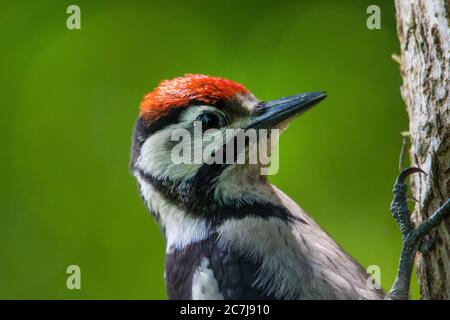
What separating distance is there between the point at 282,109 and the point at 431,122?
2.58ft

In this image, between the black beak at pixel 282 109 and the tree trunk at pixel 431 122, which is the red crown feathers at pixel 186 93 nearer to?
the black beak at pixel 282 109

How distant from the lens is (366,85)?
5621 mm

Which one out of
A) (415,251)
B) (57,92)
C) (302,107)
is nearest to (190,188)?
(302,107)

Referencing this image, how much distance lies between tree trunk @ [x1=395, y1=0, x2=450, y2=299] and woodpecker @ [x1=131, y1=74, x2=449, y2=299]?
0.09 m

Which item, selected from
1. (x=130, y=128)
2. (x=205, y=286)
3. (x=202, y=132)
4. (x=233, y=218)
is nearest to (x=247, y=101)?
(x=202, y=132)

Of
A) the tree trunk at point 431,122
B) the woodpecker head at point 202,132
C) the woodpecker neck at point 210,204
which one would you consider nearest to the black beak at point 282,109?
the woodpecker head at point 202,132

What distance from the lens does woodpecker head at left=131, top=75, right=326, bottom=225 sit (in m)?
3.82

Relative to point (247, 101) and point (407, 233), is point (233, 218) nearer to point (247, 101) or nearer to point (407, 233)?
point (247, 101)

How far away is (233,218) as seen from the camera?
3.72 m

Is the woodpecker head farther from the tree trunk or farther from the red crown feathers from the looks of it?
the tree trunk

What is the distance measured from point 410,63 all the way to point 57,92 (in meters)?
2.80

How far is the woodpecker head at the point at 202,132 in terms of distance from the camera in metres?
3.82
